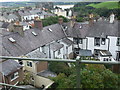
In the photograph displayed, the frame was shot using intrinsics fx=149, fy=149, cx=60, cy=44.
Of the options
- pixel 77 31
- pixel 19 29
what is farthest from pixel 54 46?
pixel 77 31

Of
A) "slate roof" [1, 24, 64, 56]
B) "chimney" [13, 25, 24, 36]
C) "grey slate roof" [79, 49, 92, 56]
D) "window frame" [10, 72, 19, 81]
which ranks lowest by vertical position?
"grey slate roof" [79, 49, 92, 56]

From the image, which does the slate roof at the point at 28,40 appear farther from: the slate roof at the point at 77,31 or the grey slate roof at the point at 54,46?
the slate roof at the point at 77,31

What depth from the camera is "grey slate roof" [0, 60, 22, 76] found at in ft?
33.3

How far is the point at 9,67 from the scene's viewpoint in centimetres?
1055

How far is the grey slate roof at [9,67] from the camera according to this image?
10.2 metres

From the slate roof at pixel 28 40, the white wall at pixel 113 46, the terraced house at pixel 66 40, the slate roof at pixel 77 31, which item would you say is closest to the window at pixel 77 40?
the terraced house at pixel 66 40

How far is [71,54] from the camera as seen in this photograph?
19.4 m

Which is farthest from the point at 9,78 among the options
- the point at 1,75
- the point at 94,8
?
the point at 94,8

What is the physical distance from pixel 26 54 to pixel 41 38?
3.89m

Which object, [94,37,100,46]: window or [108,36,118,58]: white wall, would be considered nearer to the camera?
[108,36,118,58]: white wall

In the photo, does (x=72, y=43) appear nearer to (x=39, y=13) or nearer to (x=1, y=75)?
(x=1, y=75)

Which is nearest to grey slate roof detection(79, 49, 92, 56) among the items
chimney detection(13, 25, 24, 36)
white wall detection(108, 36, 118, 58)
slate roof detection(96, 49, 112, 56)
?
slate roof detection(96, 49, 112, 56)

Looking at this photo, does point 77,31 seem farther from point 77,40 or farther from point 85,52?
point 85,52

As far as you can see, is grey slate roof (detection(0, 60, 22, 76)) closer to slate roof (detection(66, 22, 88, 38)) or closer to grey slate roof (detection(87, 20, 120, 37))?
slate roof (detection(66, 22, 88, 38))
